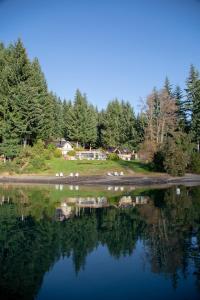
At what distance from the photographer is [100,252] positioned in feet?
39.8

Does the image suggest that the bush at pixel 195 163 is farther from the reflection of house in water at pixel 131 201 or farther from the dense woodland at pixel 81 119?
the reflection of house in water at pixel 131 201

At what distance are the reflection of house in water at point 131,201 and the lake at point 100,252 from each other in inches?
51.0

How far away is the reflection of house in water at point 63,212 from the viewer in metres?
18.1

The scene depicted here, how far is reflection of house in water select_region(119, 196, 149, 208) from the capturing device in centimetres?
2243

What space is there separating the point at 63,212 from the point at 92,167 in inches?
1114

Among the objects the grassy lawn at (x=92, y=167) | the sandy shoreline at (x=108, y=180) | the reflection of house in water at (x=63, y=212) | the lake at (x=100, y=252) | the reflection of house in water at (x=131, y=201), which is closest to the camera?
the lake at (x=100, y=252)

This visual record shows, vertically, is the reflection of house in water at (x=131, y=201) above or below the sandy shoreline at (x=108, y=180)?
below

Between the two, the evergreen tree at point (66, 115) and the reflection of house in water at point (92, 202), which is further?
the evergreen tree at point (66, 115)

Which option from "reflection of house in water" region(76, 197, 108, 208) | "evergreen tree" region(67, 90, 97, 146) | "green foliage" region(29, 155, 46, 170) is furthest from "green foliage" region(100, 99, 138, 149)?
"reflection of house in water" region(76, 197, 108, 208)

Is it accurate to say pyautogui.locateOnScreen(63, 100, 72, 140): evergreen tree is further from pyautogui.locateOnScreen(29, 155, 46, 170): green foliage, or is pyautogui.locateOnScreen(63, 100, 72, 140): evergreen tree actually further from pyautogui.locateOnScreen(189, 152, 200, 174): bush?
pyautogui.locateOnScreen(189, 152, 200, 174): bush

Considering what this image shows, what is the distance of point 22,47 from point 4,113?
1006cm

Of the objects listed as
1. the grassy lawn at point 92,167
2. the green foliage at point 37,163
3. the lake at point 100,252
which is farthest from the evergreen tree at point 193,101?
the lake at point 100,252

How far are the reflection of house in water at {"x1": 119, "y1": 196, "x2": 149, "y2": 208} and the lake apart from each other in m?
1.29

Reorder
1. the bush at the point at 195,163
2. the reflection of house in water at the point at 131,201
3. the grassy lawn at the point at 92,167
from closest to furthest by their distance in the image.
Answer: the reflection of house in water at the point at 131,201 → the grassy lawn at the point at 92,167 → the bush at the point at 195,163
